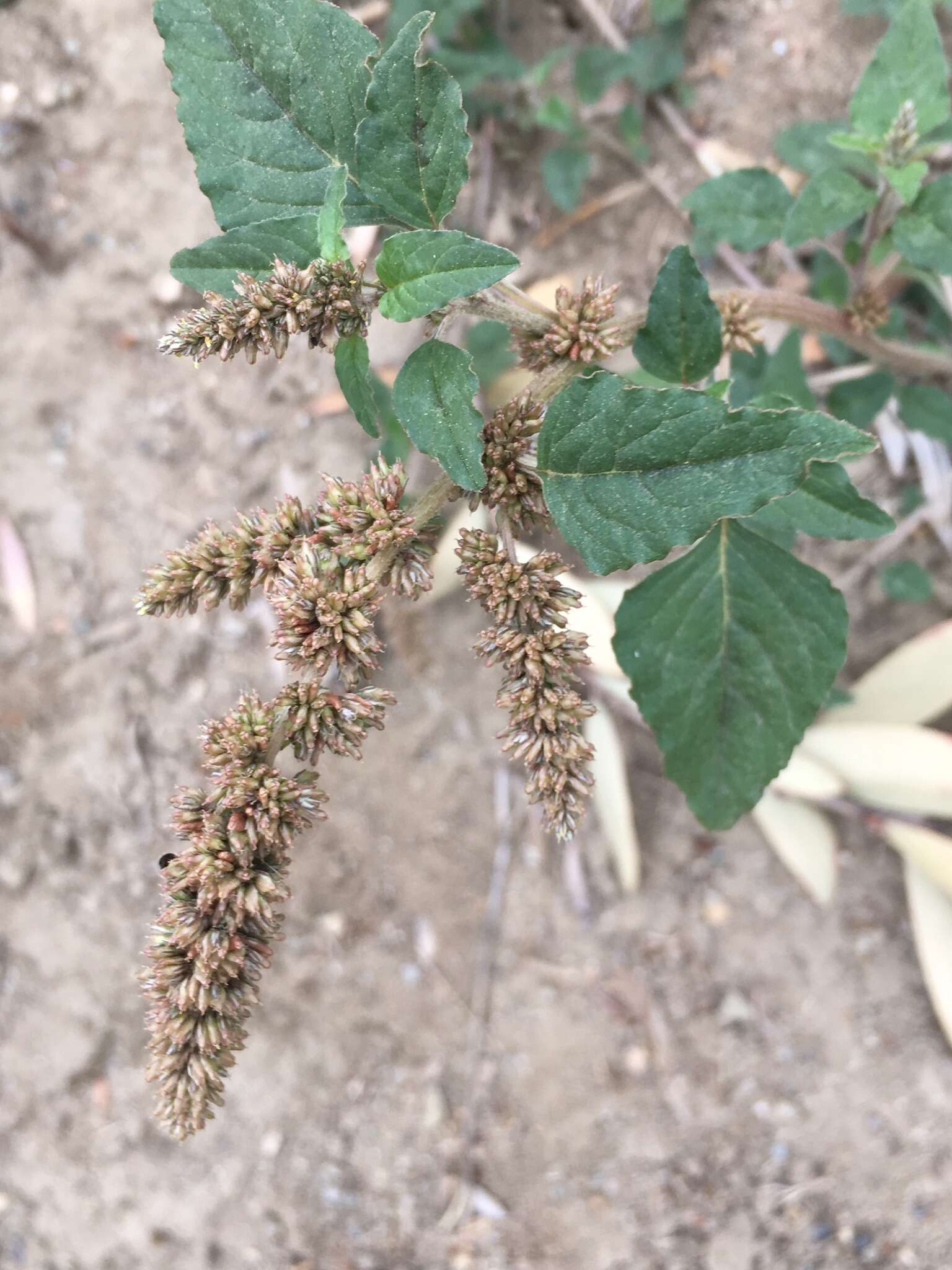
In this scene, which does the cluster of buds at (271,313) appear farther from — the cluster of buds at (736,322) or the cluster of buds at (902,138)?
the cluster of buds at (902,138)

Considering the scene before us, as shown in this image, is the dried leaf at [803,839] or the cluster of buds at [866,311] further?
the dried leaf at [803,839]

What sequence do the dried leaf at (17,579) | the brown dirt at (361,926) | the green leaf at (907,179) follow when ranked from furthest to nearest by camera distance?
1. the dried leaf at (17,579)
2. the brown dirt at (361,926)
3. the green leaf at (907,179)

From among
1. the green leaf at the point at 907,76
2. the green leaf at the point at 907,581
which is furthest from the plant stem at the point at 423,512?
the green leaf at the point at 907,581

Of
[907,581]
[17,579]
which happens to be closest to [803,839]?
[907,581]

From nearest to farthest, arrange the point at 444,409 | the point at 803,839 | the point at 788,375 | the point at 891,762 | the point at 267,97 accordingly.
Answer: the point at 444,409, the point at 267,97, the point at 788,375, the point at 891,762, the point at 803,839

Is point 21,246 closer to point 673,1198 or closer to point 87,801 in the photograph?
point 87,801

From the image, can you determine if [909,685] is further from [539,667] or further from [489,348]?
[539,667]

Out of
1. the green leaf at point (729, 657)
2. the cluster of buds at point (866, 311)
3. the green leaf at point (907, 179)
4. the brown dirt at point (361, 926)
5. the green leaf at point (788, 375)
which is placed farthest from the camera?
the brown dirt at point (361, 926)
